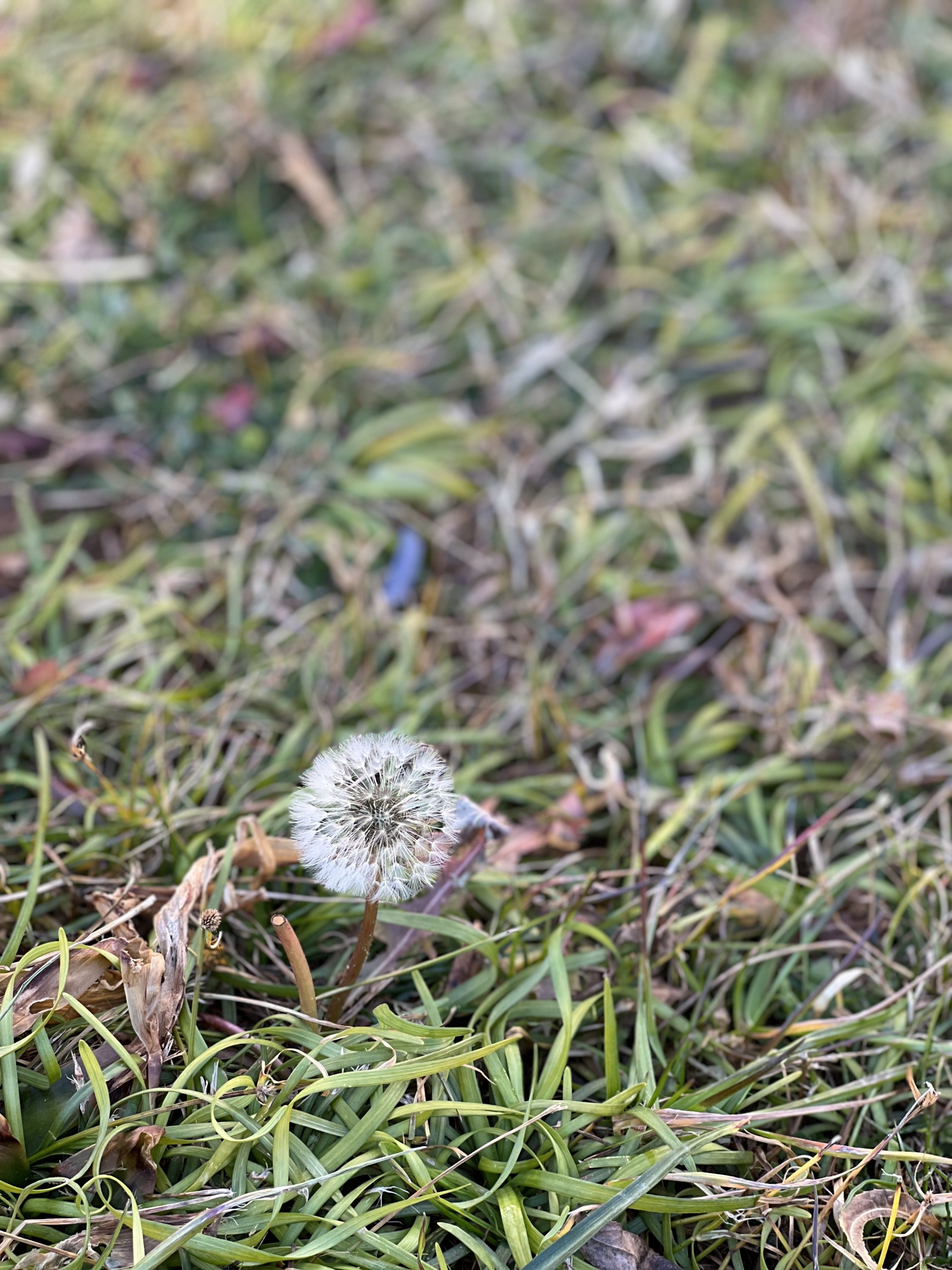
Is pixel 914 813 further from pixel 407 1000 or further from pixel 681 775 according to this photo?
pixel 407 1000

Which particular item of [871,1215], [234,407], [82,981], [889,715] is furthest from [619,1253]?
[234,407]

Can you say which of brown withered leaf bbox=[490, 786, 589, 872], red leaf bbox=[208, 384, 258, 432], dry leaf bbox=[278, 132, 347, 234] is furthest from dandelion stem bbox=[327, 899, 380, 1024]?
dry leaf bbox=[278, 132, 347, 234]

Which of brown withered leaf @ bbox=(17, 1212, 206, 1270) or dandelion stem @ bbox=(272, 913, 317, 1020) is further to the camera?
dandelion stem @ bbox=(272, 913, 317, 1020)

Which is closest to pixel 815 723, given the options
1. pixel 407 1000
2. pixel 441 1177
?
pixel 407 1000

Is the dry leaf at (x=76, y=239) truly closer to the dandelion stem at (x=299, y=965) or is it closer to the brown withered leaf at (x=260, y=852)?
the brown withered leaf at (x=260, y=852)

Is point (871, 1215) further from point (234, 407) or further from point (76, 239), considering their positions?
point (76, 239)

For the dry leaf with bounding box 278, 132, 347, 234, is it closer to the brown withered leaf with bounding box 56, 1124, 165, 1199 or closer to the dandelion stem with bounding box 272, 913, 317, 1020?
the dandelion stem with bounding box 272, 913, 317, 1020

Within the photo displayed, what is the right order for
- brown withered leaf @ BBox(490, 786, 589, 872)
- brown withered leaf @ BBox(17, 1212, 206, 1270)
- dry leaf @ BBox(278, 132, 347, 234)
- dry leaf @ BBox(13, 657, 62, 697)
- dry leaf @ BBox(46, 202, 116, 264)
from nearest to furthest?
brown withered leaf @ BBox(17, 1212, 206, 1270)
brown withered leaf @ BBox(490, 786, 589, 872)
dry leaf @ BBox(13, 657, 62, 697)
dry leaf @ BBox(46, 202, 116, 264)
dry leaf @ BBox(278, 132, 347, 234)

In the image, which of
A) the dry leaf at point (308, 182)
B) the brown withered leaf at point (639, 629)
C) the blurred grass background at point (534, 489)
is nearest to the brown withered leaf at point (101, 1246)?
the blurred grass background at point (534, 489)
